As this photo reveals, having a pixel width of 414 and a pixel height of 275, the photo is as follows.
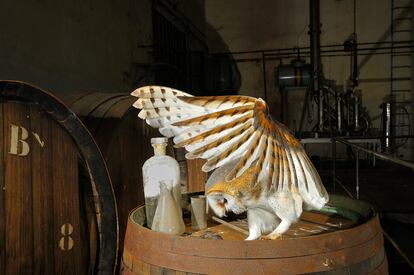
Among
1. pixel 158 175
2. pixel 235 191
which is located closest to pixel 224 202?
pixel 235 191

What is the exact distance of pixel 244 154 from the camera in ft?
3.33

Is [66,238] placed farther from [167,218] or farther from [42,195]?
[167,218]

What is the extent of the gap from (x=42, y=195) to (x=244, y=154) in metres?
0.73

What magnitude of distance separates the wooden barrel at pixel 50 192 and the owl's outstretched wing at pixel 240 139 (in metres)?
0.36

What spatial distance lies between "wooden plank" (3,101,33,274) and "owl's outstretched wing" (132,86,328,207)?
0.42 m

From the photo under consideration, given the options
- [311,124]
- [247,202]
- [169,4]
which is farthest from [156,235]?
[311,124]

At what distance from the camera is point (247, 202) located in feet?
3.45

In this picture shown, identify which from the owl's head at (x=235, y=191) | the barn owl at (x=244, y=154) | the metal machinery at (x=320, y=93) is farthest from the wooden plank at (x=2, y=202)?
the metal machinery at (x=320, y=93)

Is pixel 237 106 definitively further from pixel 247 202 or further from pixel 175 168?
pixel 175 168

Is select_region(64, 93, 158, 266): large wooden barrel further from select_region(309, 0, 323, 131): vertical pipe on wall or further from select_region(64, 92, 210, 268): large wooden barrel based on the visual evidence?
select_region(309, 0, 323, 131): vertical pipe on wall

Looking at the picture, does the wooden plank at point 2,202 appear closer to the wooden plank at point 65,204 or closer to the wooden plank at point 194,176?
the wooden plank at point 65,204

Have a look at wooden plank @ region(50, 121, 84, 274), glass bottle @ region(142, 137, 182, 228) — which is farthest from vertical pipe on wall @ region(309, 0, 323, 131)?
wooden plank @ region(50, 121, 84, 274)

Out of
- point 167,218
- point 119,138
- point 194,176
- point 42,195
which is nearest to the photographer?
point 167,218

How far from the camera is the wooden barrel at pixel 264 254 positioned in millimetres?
887
